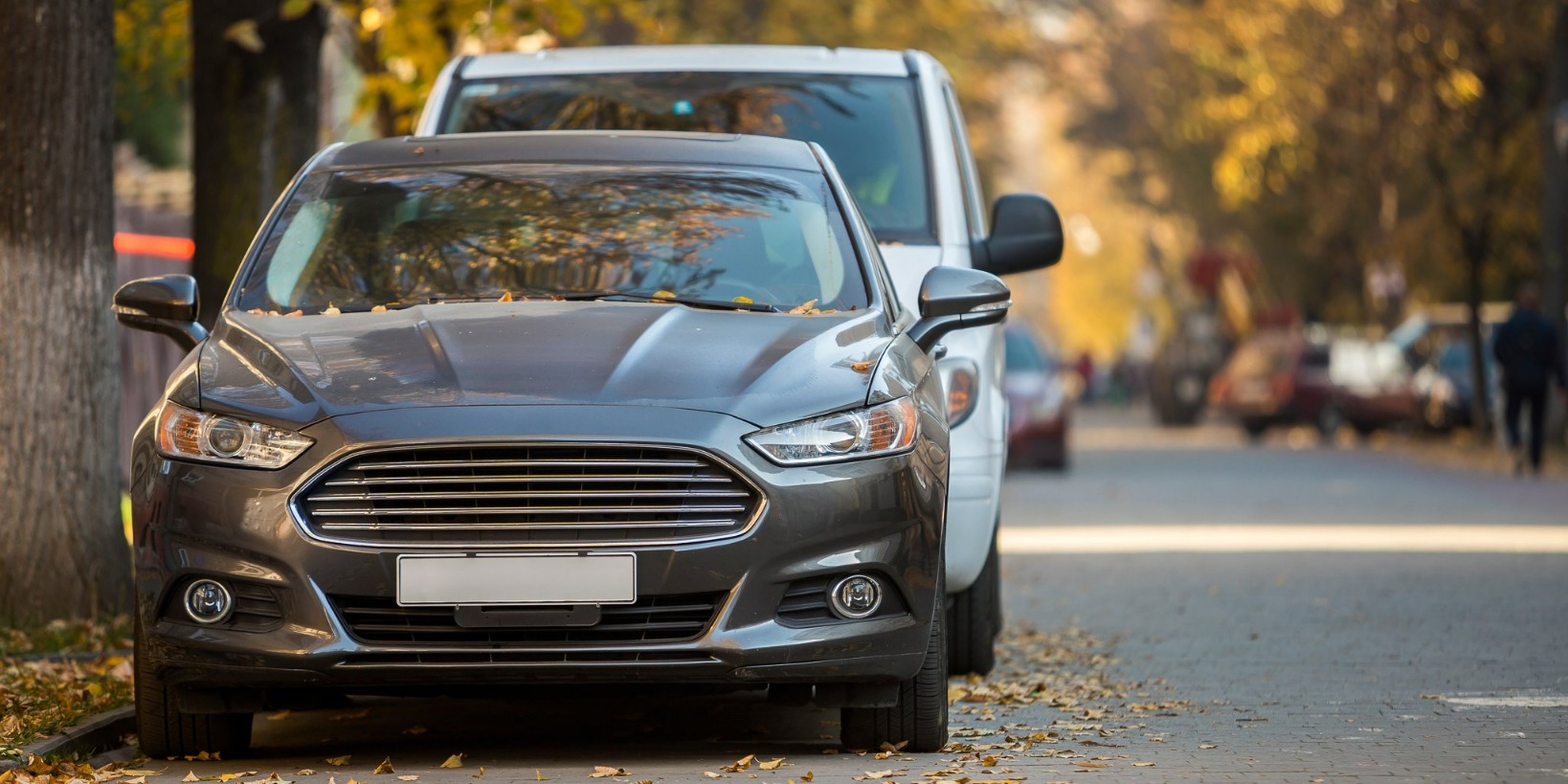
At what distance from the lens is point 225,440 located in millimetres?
6527

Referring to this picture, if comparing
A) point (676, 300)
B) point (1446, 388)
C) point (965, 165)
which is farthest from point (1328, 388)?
point (676, 300)

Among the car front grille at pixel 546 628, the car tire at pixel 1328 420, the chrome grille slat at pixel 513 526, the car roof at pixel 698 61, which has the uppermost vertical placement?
the car roof at pixel 698 61

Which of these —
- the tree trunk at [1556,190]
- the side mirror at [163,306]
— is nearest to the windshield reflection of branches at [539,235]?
the side mirror at [163,306]

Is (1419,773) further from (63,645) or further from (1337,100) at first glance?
(1337,100)

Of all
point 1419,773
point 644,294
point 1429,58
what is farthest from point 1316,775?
point 1429,58

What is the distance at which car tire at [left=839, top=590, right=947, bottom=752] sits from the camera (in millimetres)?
6930

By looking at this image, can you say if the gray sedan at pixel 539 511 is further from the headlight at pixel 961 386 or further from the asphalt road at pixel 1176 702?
the headlight at pixel 961 386

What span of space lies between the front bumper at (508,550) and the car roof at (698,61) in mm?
3666

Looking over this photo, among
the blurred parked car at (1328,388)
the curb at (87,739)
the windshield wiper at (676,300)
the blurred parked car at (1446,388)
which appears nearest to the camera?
the curb at (87,739)

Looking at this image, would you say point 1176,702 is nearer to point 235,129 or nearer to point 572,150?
point 572,150

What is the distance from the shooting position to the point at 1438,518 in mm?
18766

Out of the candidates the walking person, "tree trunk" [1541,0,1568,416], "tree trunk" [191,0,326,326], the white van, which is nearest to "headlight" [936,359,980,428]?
the white van

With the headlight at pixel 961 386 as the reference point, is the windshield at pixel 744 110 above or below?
Result: above

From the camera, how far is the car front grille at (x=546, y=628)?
643 centimetres
